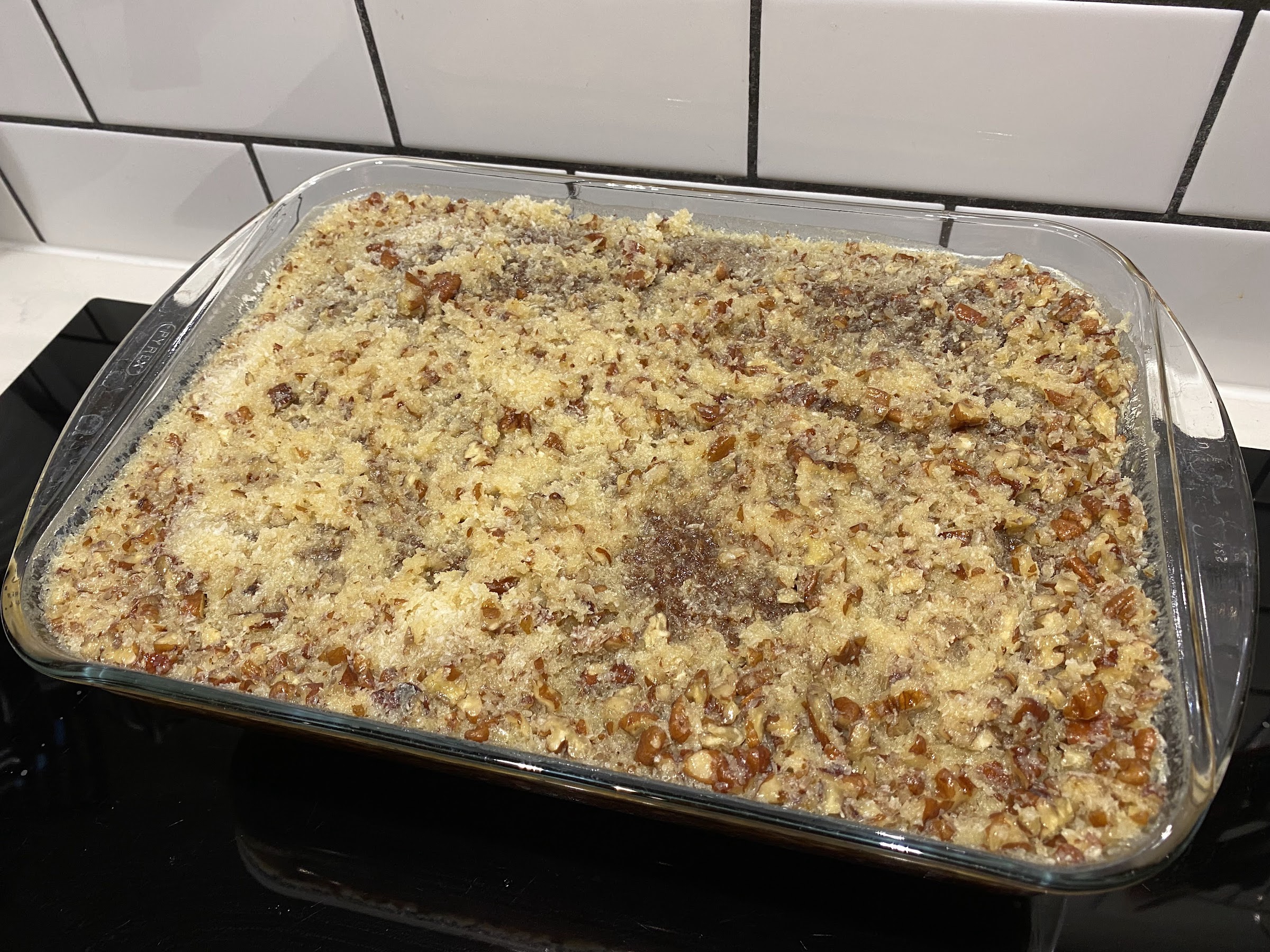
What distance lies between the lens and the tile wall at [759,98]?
3.19 ft

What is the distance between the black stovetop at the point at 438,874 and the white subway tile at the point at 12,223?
1.05 metres

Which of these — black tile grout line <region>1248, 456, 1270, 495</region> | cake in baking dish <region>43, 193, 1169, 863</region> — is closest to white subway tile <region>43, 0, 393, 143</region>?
cake in baking dish <region>43, 193, 1169, 863</region>

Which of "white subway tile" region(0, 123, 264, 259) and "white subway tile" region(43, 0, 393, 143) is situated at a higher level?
"white subway tile" region(43, 0, 393, 143)

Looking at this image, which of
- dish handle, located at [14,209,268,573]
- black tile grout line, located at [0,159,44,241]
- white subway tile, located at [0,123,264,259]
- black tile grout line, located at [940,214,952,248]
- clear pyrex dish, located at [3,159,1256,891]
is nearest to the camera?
clear pyrex dish, located at [3,159,1256,891]

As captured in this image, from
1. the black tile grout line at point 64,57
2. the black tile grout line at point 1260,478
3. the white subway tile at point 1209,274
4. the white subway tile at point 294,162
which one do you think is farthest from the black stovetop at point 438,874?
the black tile grout line at point 64,57

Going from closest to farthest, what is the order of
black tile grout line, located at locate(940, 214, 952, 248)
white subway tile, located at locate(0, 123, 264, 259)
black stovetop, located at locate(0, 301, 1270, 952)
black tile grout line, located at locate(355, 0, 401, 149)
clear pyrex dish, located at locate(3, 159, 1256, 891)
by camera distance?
1. clear pyrex dish, located at locate(3, 159, 1256, 891)
2. black stovetop, located at locate(0, 301, 1270, 952)
3. black tile grout line, located at locate(940, 214, 952, 248)
4. black tile grout line, located at locate(355, 0, 401, 149)
5. white subway tile, located at locate(0, 123, 264, 259)

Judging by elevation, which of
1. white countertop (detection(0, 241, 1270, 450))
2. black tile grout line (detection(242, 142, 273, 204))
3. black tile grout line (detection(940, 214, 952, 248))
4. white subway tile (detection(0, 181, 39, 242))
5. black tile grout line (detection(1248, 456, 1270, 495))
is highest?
black tile grout line (detection(940, 214, 952, 248))

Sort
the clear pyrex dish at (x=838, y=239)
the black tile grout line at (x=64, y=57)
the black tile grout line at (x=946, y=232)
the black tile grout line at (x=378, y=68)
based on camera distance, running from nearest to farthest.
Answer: the clear pyrex dish at (x=838, y=239), the black tile grout line at (x=946, y=232), the black tile grout line at (x=378, y=68), the black tile grout line at (x=64, y=57)

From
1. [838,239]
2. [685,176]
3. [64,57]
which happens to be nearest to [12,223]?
[64,57]

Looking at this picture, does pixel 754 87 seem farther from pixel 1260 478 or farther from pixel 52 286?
pixel 52 286

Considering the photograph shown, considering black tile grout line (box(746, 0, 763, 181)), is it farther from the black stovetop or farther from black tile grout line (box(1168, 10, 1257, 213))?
the black stovetop

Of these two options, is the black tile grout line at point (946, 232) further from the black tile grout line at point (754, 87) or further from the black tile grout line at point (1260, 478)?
the black tile grout line at point (1260, 478)

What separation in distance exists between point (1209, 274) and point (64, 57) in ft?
5.00

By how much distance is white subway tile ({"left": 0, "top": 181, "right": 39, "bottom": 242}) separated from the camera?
1535 mm
